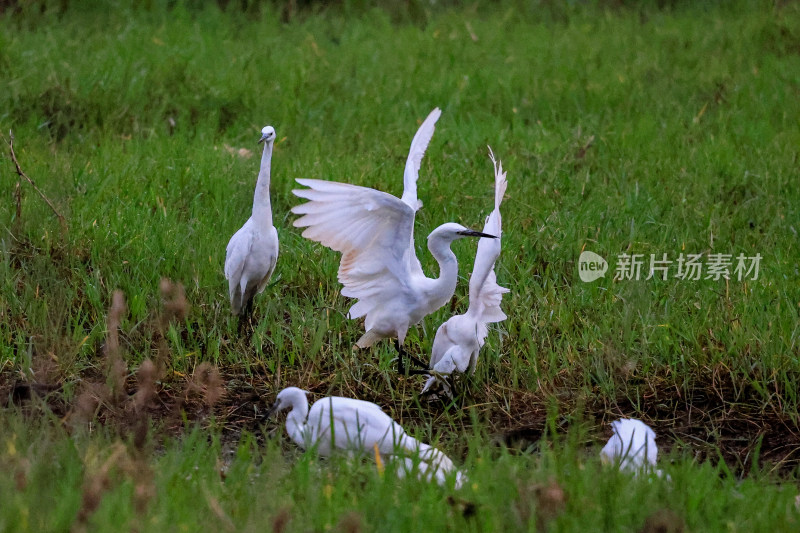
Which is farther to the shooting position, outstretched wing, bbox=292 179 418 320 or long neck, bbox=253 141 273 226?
long neck, bbox=253 141 273 226

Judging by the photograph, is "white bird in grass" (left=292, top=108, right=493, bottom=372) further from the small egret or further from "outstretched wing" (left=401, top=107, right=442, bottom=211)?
the small egret

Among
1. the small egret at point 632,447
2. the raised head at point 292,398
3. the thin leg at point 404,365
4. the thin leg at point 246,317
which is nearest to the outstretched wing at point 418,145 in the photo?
the thin leg at point 404,365

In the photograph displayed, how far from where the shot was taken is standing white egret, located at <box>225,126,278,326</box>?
421cm

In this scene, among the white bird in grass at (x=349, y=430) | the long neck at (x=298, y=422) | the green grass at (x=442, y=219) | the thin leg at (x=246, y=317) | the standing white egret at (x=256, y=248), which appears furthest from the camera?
the thin leg at (x=246, y=317)

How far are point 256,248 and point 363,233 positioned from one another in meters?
0.73

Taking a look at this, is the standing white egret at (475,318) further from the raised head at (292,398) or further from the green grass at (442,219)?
the raised head at (292,398)

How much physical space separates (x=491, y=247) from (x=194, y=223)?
1887 mm

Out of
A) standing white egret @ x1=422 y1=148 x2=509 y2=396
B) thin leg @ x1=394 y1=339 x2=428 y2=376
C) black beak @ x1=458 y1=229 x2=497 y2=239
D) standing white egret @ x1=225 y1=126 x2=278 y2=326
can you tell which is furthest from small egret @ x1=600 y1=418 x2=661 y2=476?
standing white egret @ x1=225 y1=126 x2=278 y2=326

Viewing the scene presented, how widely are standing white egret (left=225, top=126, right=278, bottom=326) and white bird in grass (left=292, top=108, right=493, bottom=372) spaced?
50 cm

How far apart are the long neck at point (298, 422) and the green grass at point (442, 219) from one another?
0.58ft

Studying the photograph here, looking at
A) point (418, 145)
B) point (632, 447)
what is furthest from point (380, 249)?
point (632, 447)

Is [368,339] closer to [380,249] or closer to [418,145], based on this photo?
[380,249]

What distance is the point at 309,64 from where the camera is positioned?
7.43 meters

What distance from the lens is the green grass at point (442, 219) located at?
2932mm
